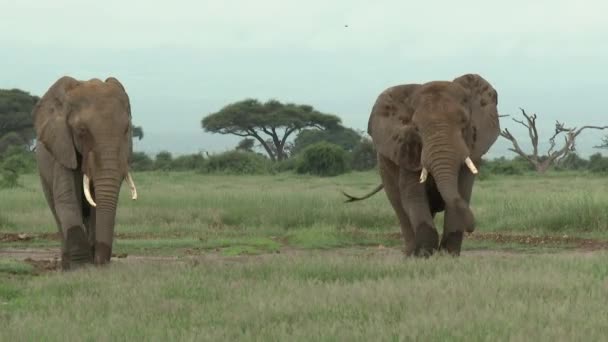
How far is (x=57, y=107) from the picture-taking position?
29.3ft

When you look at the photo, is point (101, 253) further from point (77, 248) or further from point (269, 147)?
point (269, 147)

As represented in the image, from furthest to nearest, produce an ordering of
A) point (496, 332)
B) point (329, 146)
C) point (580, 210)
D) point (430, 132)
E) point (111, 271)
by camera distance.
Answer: point (329, 146) < point (580, 210) < point (430, 132) < point (111, 271) < point (496, 332)

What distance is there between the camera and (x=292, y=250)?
12078 millimetres

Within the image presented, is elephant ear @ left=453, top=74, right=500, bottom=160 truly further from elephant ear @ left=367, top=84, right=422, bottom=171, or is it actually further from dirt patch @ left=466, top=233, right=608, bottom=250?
dirt patch @ left=466, top=233, right=608, bottom=250

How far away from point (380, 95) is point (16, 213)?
9319 millimetres

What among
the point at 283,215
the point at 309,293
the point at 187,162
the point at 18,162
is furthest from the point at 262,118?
the point at 309,293

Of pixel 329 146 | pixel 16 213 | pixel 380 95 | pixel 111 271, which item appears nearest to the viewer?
pixel 111 271

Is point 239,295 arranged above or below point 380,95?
below

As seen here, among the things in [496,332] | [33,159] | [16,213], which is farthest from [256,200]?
[33,159]

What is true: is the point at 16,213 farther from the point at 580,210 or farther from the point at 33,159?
the point at 33,159

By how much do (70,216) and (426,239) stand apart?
345 centimetres

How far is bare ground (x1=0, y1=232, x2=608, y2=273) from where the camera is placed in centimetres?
1076

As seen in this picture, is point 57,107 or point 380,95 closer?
point 57,107

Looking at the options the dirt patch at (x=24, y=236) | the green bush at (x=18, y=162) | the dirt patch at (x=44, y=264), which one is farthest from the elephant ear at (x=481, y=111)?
the green bush at (x=18, y=162)
